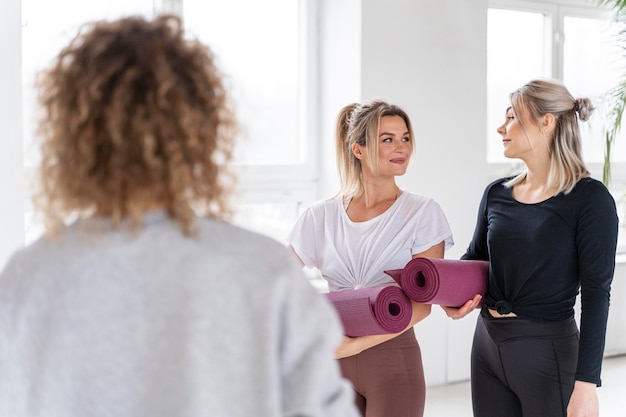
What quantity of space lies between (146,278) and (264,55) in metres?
2.99

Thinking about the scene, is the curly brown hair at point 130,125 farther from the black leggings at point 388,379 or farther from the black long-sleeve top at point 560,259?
the black long-sleeve top at point 560,259

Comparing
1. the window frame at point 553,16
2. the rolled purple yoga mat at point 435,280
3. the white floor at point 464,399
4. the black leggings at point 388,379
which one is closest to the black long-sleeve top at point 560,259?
the rolled purple yoga mat at point 435,280

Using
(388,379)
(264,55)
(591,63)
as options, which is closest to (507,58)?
(591,63)

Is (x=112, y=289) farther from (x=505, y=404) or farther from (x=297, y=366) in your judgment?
(x=505, y=404)

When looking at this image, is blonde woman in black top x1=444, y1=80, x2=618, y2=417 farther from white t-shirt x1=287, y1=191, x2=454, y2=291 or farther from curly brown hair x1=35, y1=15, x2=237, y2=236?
curly brown hair x1=35, y1=15, x2=237, y2=236

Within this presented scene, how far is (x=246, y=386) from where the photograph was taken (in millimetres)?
921

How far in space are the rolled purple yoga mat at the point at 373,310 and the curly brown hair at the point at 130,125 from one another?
106 cm

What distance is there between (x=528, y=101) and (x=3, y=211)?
6.45 feet

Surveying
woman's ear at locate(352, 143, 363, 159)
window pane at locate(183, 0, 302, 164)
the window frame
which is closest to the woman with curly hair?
woman's ear at locate(352, 143, 363, 159)

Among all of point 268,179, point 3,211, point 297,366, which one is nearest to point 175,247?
point 297,366

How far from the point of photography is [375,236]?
2156 mm

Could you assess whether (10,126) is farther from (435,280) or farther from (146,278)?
(146,278)

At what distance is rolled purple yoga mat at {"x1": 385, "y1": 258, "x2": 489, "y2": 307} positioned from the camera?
2.03 metres

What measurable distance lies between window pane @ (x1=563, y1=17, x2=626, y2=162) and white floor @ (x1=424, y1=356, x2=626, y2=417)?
1.51m
